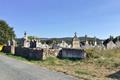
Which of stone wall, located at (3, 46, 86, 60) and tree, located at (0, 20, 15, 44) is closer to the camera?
stone wall, located at (3, 46, 86, 60)

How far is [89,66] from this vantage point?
21.5 metres

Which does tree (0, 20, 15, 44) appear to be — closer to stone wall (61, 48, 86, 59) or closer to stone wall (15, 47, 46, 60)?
stone wall (15, 47, 46, 60)

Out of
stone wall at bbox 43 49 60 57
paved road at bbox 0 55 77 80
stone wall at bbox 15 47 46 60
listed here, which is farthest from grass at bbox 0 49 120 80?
stone wall at bbox 15 47 46 60

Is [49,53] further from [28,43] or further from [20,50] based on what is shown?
[28,43]

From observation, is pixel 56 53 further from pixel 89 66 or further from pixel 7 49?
pixel 7 49

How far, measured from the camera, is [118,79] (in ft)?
49.3

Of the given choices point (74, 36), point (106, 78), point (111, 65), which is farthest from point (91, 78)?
point (74, 36)

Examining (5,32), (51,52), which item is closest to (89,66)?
(51,52)

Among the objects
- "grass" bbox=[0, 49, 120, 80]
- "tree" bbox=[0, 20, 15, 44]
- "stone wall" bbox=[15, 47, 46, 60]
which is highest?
"tree" bbox=[0, 20, 15, 44]

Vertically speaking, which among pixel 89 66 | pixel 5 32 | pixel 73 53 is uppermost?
pixel 5 32

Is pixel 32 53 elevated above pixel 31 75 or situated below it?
above

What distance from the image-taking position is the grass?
54.4 feet

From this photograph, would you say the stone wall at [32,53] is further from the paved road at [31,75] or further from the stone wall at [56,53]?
the paved road at [31,75]

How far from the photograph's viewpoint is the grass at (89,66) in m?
16.6
